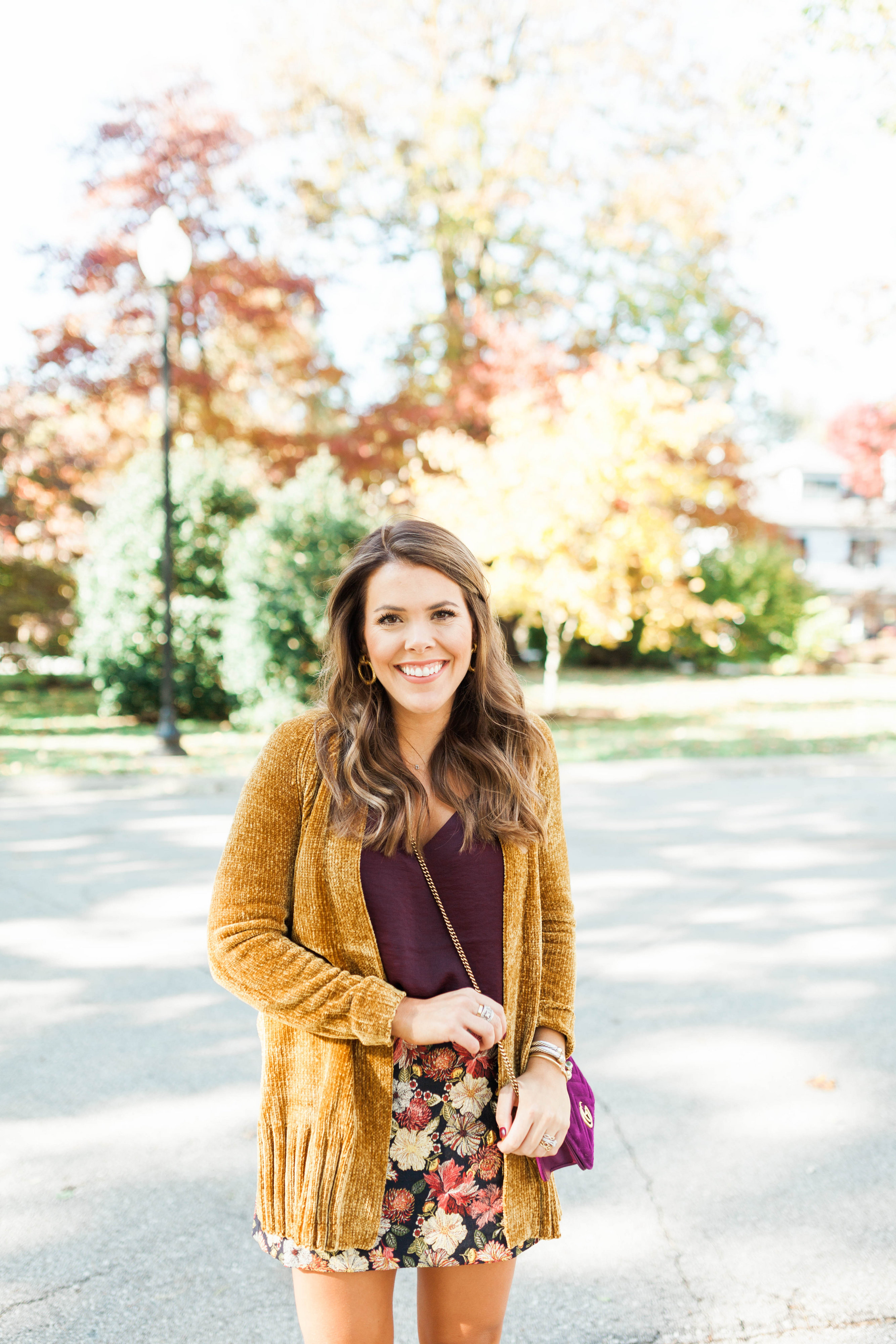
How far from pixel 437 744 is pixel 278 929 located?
46cm

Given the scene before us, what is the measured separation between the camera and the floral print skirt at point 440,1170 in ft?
5.46

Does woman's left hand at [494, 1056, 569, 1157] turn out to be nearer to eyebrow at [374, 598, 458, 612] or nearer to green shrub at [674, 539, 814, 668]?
eyebrow at [374, 598, 458, 612]

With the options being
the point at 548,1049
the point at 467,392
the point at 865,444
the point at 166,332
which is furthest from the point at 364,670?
the point at 865,444

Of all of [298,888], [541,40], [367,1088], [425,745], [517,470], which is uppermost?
[541,40]

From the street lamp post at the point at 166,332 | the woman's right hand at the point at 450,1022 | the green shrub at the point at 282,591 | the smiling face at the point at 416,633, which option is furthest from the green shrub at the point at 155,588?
the woman's right hand at the point at 450,1022

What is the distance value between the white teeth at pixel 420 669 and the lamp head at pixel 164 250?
945 centimetres

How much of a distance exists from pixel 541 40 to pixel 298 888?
2314 cm

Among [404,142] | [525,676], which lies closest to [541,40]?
[404,142]

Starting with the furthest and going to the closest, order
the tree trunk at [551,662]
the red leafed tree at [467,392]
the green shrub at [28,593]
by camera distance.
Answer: the red leafed tree at [467,392] → the green shrub at [28,593] → the tree trunk at [551,662]

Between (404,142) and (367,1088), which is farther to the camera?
(404,142)

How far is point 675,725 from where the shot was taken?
1466cm

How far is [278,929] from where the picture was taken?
167cm

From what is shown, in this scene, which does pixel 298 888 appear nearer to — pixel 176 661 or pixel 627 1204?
pixel 627 1204

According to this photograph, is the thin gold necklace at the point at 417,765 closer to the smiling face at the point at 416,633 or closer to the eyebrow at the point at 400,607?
the smiling face at the point at 416,633
